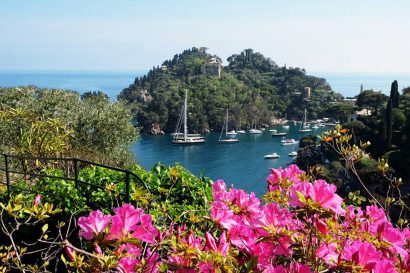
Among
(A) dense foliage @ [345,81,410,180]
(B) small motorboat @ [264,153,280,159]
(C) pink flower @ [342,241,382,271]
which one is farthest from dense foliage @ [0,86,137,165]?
(B) small motorboat @ [264,153,280,159]

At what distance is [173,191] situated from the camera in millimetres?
3061

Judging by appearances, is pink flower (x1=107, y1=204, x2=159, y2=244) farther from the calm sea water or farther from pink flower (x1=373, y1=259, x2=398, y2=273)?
the calm sea water

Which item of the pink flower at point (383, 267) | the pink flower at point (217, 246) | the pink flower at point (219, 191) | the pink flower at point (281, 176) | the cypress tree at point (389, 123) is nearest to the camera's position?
the pink flower at point (383, 267)

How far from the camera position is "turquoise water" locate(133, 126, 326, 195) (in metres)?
31.5

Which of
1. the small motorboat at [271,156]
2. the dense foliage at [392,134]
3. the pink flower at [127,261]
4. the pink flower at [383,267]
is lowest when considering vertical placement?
the small motorboat at [271,156]

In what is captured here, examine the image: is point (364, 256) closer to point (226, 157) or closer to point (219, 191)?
point (219, 191)

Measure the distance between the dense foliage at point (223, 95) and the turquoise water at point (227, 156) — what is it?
553 cm

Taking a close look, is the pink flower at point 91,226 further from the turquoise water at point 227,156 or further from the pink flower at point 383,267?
the turquoise water at point 227,156

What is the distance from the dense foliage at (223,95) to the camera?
58719mm

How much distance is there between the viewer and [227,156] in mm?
40000

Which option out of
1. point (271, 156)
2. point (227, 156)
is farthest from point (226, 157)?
point (271, 156)

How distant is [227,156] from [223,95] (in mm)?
28667

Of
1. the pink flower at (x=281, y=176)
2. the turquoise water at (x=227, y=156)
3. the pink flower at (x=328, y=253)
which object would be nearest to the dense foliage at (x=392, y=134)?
the turquoise water at (x=227, y=156)

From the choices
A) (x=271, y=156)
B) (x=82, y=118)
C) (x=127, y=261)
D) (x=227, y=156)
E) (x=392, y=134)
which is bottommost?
(x=227, y=156)
